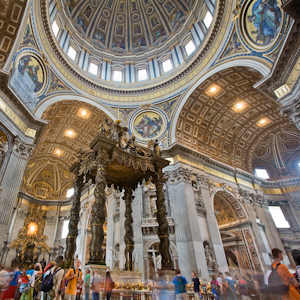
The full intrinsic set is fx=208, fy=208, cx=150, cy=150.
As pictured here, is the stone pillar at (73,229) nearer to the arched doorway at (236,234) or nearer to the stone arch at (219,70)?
the stone arch at (219,70)

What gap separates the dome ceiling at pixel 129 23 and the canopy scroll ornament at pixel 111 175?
1541 centimetres

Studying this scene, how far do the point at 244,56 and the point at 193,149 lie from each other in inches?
275

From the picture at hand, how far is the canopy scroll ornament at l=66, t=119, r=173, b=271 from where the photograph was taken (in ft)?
20.6

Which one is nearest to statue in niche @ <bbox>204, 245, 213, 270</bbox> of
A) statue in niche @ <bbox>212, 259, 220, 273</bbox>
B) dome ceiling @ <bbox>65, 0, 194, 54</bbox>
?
statue in niche @ <bbox>212, 259, 220, 273</bbox>

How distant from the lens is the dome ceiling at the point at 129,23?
1978cm

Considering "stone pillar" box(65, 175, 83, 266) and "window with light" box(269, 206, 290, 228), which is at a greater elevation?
"window with light" box(269, 206, 290, 228)

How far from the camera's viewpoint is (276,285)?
10.0 ft

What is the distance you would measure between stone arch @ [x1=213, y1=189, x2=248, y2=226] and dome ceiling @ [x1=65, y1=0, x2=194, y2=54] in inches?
605

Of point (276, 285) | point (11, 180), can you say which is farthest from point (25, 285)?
point (11, 180)

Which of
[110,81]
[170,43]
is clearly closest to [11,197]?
[110,81]

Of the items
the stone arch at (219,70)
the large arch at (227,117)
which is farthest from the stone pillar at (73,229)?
the large arch at (227,117)

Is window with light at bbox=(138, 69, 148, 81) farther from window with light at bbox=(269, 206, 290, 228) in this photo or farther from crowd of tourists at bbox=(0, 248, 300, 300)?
window with light at bbox=(269, 206, 290, 228)

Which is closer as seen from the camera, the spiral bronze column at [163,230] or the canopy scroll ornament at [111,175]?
the canopy scroll ornament at [111,175]

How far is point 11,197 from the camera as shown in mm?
9836
